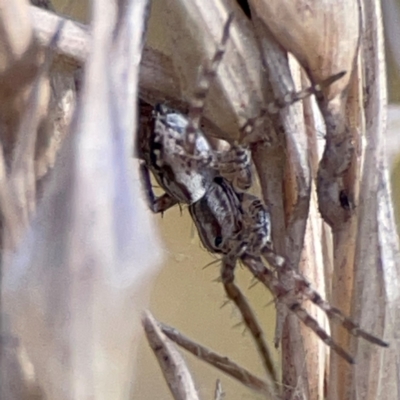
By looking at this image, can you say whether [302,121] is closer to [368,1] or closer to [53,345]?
[368,1]

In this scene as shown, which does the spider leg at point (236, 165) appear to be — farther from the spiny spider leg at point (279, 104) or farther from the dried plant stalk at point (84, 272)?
the dried plant stalk at point (84, 272)

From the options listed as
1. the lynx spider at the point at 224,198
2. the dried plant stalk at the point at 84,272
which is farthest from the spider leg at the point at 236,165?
the dried plant stalk at the point at 84,272

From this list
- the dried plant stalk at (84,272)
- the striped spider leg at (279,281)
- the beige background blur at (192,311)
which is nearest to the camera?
the dried plant stalk at (84,272)

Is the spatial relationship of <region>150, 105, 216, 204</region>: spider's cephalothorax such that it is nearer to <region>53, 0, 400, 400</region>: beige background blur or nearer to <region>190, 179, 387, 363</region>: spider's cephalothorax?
<region>190, 179, 387, 363</region>: spider's cephalothorax

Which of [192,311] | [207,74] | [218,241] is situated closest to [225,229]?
[218,241]

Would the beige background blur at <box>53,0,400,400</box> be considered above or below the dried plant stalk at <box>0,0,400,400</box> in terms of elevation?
below

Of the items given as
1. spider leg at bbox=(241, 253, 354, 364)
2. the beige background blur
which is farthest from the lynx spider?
the beige background blur

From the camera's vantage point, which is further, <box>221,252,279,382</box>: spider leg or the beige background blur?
the beige background blur
